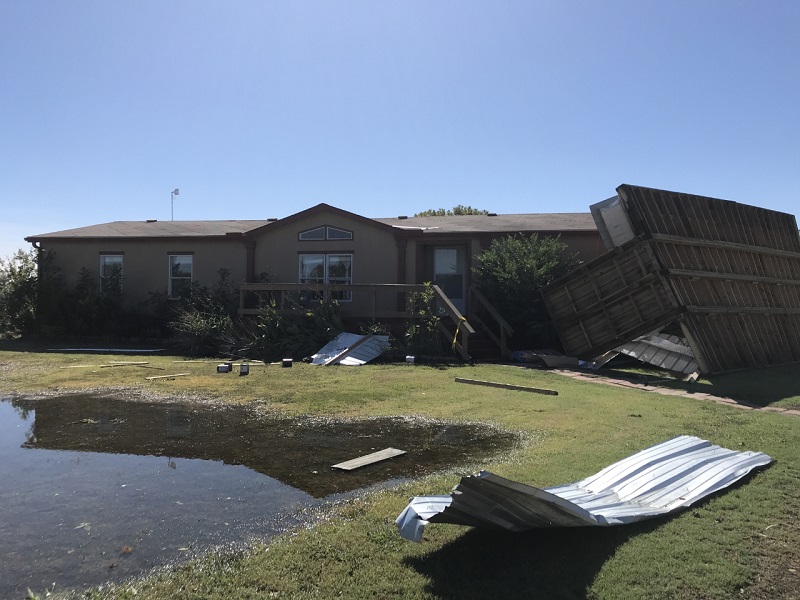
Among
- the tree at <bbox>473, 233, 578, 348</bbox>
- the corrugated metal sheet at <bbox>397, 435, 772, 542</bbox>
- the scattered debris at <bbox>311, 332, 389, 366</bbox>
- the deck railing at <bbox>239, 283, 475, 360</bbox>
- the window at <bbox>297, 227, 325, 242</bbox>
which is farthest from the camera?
the window at <bbox>297, 227, 325, 242</bbox>

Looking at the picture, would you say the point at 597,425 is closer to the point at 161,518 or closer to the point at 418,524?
the point at 418,524

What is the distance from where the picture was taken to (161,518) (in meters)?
4.34

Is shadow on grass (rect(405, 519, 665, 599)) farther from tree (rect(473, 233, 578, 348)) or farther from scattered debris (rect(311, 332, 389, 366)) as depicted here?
tree (rect(473, 233, 578, 348))

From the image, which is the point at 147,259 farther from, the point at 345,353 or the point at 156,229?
the point at 345,353

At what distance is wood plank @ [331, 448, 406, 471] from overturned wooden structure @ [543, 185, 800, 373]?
25.8 feet

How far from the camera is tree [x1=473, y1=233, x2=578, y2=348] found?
15.1 m

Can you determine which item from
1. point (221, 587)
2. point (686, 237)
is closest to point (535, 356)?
point (686, 237)

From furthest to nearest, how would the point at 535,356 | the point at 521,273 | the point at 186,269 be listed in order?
the point at 186,269
the point at 521,273
the point at 535,356

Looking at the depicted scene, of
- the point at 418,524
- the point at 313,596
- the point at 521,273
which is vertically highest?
the point at 521,273

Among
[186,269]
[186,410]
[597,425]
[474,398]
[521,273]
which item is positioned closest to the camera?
[597,425]

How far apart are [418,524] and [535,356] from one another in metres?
10.7

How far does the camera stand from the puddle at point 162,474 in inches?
150

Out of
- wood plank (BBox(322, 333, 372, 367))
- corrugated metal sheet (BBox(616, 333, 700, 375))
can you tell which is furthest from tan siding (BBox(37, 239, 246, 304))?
corrugated metal sheet (BBox(616, 333, 700, 375))

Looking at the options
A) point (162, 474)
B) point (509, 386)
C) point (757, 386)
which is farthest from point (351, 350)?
point (162, 474)
